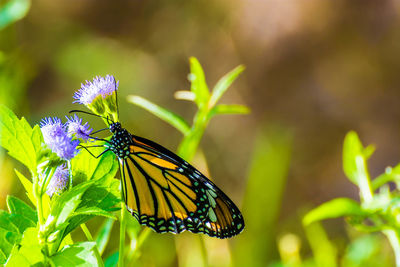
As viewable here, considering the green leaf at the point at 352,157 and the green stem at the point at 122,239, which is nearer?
the green stem at the point at 122,239

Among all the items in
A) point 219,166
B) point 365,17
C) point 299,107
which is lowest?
point 219,166

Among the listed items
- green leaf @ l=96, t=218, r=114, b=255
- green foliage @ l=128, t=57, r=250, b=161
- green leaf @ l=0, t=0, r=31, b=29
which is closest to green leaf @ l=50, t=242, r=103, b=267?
green leaf @ l=96, t=218, r=114, b=255

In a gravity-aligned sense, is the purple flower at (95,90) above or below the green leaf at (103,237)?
above

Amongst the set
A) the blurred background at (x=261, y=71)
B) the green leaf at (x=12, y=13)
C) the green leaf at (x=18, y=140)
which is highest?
the blurred background at (x=261, y=71)

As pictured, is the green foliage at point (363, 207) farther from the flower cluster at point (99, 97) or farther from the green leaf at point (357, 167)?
the flower cluster at point (99, 97)

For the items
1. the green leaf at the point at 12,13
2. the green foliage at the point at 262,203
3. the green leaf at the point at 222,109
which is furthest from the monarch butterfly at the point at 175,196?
the green foliage at the point at 262,203

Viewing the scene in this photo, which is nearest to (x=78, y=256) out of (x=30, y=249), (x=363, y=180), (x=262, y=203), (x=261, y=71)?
(x=30, y=249)

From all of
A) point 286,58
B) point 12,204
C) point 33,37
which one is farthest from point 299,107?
point 12,204

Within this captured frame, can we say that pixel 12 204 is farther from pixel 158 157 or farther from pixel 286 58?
pixel 286 58
